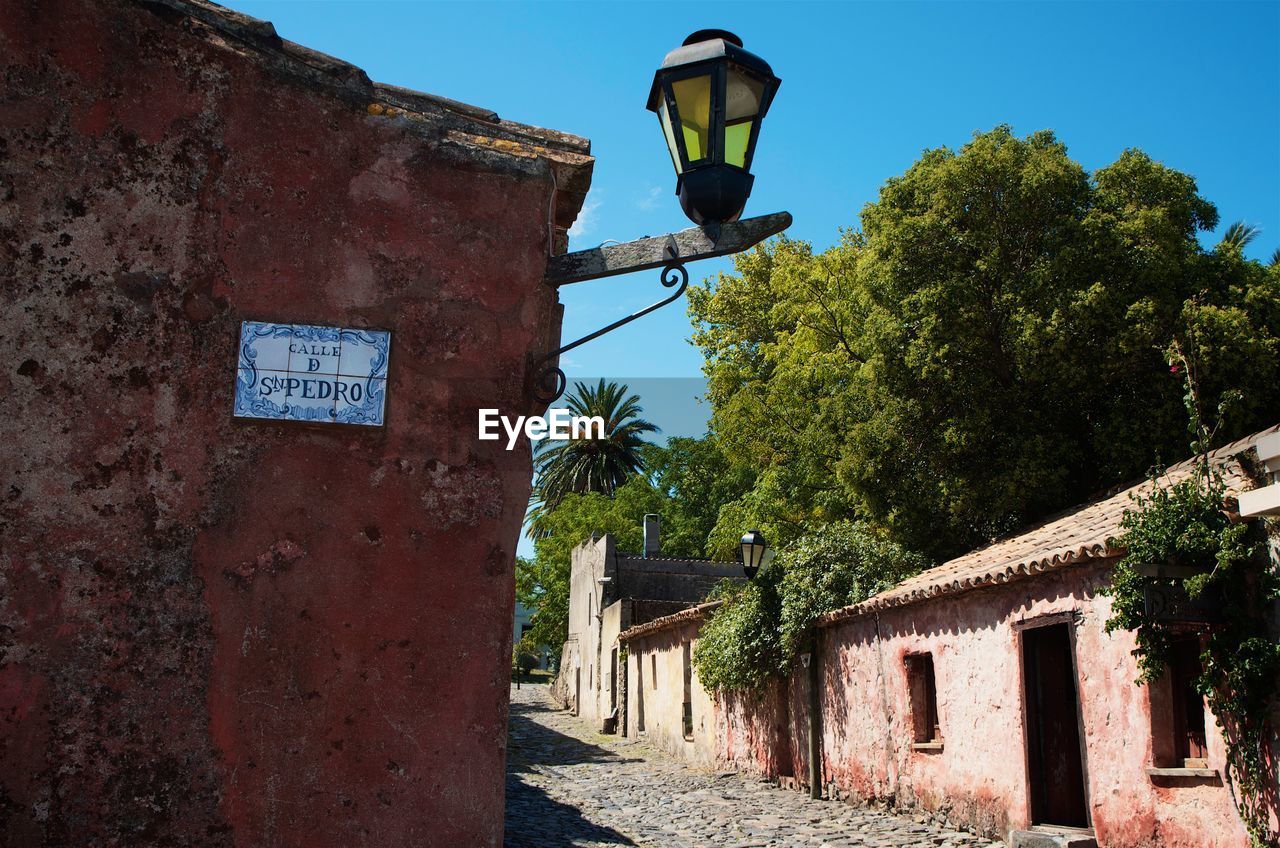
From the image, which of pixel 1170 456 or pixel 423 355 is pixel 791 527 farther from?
pixel 423 355

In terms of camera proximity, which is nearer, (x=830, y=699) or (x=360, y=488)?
(x=360, y=488)

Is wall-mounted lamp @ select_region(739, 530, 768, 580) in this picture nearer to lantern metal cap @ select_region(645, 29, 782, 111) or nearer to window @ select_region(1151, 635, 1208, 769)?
window @ select_region(1151, 635, 1208, 769)

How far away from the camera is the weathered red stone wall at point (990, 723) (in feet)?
28.8

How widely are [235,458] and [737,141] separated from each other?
2579mm

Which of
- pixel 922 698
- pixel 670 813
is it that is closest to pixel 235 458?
pixel 670 813

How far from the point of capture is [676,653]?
22.4 meters

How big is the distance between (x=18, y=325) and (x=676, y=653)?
18.9 meters

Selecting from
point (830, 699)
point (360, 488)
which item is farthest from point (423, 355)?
point (830, 699)

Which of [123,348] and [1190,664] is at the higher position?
[123,348]

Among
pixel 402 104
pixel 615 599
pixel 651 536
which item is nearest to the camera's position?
pixel 402 104

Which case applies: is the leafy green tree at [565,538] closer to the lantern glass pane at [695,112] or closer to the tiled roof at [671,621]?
the tiled roof at [671,621]

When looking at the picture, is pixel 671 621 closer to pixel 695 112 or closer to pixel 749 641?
pixel 749 641

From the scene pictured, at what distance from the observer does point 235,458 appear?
183 inches

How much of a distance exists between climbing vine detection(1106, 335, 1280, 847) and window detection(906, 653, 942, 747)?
164 inches
